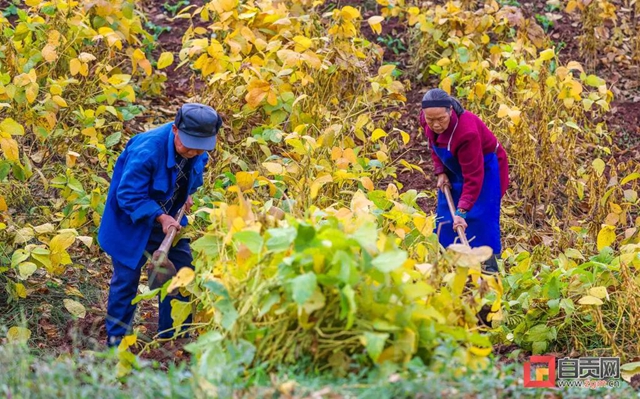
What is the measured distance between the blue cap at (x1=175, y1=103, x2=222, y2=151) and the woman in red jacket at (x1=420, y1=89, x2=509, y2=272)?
1115 millimetres

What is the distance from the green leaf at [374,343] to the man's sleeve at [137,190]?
162 cm

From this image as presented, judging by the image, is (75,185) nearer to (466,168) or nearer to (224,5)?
(224,5)

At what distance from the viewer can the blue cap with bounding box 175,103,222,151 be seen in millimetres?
3941

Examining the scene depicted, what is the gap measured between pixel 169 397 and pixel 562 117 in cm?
423

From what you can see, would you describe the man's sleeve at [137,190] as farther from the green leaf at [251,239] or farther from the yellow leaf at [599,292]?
the yellow leaf at [599,292]

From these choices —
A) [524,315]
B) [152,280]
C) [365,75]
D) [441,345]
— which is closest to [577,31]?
[365,75]

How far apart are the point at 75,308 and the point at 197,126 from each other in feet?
3.70

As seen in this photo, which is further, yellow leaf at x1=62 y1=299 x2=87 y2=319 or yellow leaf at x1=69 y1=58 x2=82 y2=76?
yellow leaf at x1=69 y1=58 x2=82 y2=76

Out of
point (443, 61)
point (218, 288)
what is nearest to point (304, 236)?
point (218, 288)

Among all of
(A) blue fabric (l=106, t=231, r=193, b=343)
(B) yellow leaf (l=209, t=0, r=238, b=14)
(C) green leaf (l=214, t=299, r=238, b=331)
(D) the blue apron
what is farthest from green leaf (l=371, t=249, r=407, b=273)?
(B) yellow leaf (l=209, t=0, r=238, b=14)

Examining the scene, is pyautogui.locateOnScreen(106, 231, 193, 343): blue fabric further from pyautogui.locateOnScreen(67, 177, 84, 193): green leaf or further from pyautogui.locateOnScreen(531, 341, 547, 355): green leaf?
pyautogui.locateOnScreen(531, 341, 547, 355): green leaf

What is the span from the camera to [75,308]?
14.6 ft

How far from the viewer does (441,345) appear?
2828mm

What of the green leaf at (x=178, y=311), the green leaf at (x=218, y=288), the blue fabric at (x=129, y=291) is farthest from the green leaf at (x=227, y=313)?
the blue fabric at (x=129, y=291)
